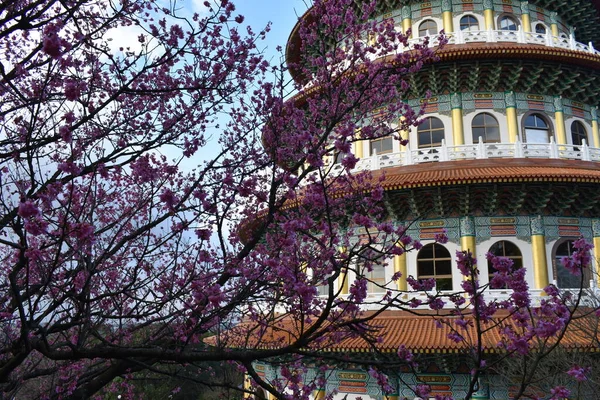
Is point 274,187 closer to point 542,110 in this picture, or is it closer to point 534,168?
point 534,168

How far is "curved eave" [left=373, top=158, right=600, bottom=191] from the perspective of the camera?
1334 centimetres

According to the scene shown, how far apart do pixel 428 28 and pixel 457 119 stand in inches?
167

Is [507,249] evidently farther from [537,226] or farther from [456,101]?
[456,101]

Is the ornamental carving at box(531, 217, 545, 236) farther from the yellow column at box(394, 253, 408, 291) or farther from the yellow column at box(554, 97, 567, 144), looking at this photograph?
the yellow column at box(394, 253, 408, 291)

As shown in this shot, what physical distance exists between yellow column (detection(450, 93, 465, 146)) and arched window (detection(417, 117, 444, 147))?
441mm

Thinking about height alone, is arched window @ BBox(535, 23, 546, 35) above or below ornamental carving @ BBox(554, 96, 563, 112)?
above

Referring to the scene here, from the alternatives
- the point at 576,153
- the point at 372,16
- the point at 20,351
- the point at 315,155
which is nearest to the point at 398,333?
the point at 576,153

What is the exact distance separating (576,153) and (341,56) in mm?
11036

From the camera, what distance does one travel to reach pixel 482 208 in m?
14.7

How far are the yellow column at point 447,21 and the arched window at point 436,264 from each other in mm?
8254

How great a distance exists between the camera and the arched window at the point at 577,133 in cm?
1700

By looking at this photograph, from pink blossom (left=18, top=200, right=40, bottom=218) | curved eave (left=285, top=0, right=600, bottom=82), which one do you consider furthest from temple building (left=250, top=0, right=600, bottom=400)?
pink blossom (left=18, top=200, right=40, bottom=218)

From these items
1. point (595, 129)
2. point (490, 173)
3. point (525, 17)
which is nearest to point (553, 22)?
point (525, 17)

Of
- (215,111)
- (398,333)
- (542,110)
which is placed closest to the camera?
(215,111)
